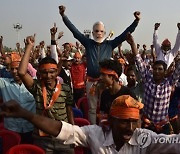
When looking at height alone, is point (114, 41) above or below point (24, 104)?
above

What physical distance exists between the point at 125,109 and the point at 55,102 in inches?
69.3

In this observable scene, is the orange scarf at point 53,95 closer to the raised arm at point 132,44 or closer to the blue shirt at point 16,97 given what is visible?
the blue shirt at point 16,97

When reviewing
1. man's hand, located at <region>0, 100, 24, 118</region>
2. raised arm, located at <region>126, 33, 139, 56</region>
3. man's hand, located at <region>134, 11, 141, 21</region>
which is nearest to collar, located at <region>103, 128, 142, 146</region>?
man's hand, located at <region>0, 100, 24, 118</region>

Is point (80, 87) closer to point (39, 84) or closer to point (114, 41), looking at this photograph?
point (114, 41)

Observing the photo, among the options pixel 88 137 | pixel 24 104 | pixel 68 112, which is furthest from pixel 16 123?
pixel 88 137

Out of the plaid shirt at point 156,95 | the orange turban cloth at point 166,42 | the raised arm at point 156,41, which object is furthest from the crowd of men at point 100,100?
the raised arm at point 156,41

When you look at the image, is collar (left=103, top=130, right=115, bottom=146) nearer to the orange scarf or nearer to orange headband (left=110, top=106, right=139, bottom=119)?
orange headband (left=110, top=106, right=139, bottom=119)

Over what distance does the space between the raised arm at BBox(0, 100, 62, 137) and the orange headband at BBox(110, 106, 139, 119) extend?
1.20 feet

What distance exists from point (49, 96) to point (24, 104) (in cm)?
71

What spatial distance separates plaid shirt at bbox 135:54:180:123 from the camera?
4.58 m

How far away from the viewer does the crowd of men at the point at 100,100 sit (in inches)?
93.7

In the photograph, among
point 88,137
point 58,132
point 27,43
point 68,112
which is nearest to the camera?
point 58,132

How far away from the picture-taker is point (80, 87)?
352 inches

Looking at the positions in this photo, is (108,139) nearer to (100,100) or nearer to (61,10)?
(100,100)
